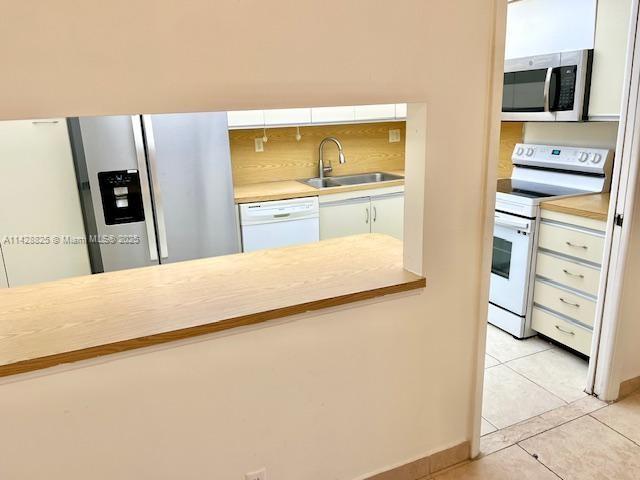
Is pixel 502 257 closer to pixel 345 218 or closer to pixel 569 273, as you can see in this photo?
pixel 569 273

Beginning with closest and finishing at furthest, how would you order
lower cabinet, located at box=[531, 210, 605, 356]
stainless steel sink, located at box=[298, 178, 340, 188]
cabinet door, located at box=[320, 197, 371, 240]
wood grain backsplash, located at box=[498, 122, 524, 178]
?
1. lower cabinet, located at box=[531, 210, 605, 356]
2. cabinet door, located at box=[320, 197, 371, 240]
3. wood grain backsplash, located at box=[498, 122, 524, 178]
4. stainless steel sink, located at box=[298, 178, 340, 188]

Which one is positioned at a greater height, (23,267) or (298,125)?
(298,125)

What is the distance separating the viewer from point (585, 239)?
8.93 ft

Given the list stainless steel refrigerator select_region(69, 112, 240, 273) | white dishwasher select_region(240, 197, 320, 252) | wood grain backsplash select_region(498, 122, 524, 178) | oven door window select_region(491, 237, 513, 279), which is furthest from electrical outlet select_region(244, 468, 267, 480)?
wood grain backsplash select_region(498, 122, 524, 178)

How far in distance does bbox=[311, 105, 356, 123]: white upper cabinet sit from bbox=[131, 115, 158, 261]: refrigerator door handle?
58.1 inches

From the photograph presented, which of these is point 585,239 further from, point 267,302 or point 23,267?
point 23,267

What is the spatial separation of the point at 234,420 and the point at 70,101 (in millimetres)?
1064

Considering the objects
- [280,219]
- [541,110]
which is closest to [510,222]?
[541,110]

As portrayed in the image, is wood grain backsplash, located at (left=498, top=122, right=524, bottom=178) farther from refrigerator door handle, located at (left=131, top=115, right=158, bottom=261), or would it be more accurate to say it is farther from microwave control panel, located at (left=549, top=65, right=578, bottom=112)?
refrigerator door handle, located at (left=131, top=115, right=158, bottom=261)

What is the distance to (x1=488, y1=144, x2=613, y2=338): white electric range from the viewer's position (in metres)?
3.01

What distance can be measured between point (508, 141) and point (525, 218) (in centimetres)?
121

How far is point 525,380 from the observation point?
274cm

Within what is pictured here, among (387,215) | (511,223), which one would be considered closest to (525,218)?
(511,223)

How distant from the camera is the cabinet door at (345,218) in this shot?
369 cm
